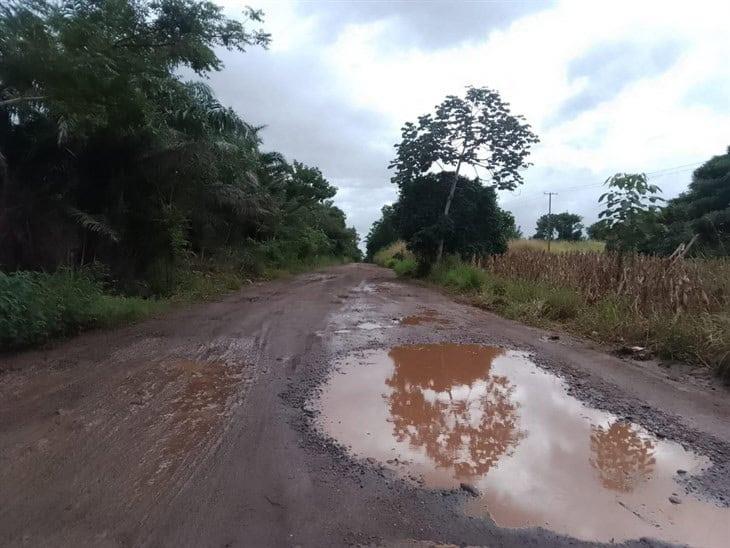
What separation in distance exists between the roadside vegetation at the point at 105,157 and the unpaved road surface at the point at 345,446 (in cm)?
159

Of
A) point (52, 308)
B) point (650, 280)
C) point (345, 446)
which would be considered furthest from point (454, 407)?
point (52, 308)

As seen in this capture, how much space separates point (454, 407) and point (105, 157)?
9.07m

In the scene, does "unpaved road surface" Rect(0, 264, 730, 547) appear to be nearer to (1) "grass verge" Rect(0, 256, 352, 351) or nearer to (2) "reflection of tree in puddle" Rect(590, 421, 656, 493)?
(2) "reflection of tree in puddle" Rect(590, 421, 656, 493)

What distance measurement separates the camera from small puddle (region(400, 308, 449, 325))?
9.12 metres

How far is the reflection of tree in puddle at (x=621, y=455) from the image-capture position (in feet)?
11.2

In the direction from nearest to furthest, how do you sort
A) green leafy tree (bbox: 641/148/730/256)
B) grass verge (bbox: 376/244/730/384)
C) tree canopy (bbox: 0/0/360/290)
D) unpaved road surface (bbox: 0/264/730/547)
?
unpaved road surface (bbox: 0/264/730/547), grass verge (bbox: 376/244/730/384), tree canopy (bbox: 0/0/360/290), green leafy tree (bbox: 641/148/730/256)

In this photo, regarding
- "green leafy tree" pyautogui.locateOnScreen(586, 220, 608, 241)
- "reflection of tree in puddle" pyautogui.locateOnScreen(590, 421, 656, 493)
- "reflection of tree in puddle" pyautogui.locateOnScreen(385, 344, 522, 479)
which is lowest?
"reflection of tree in puddle" pyautogui.locateOnScreen(590, 421, 656, 493)

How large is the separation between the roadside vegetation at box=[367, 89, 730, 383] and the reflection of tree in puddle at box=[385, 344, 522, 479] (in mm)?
2555

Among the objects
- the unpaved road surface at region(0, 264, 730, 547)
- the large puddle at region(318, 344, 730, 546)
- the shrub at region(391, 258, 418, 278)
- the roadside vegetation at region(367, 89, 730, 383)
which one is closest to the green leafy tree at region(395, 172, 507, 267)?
the roadside vegetation at region(367, 89, 730, 383)

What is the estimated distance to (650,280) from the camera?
8078mm

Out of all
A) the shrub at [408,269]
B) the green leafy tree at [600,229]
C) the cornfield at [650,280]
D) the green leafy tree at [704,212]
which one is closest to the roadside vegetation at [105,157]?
the green leafy tree at [600,229]

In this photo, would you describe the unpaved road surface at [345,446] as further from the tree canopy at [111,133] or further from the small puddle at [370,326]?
the tree canopy at [111,133]

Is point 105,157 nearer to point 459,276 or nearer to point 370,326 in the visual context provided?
point 370,326

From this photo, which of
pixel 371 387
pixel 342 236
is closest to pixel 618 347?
pixel 371 387
